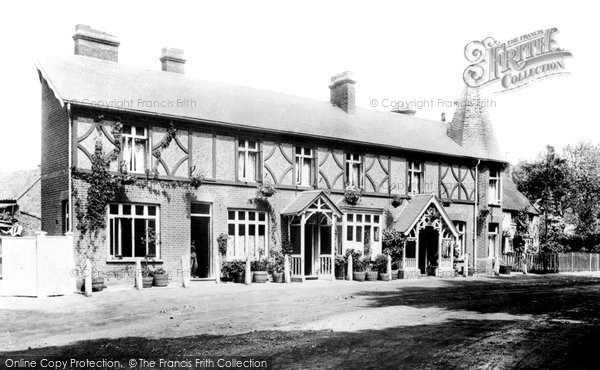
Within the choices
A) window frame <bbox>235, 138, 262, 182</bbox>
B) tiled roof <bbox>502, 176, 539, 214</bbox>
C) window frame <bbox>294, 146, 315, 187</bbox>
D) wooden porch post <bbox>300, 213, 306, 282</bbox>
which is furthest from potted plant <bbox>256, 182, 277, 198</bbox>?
tiled roof <bbox>502, 176, 539, 214</bbox>

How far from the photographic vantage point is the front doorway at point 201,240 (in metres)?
21.8

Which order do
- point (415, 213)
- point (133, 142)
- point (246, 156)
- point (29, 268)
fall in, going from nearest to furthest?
point (29, 268) → point (133, 142) → point (246, 156) → point (415, 213)

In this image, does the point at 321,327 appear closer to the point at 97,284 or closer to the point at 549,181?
the point at 97,284

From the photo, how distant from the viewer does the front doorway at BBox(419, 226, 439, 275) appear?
2855 centimetres

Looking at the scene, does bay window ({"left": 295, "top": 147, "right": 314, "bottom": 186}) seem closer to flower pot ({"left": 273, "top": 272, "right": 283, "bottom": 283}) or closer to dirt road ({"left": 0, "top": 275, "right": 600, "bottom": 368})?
flower pot ({"left": 273, "top": 272, "right": 283, "bottom": 283})

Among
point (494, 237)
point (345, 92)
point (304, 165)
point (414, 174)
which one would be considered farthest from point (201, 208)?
point (494, 237)

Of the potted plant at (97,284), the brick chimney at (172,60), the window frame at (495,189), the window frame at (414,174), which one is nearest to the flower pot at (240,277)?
the potted plant at (97,284)

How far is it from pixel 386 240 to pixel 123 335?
1676 centimetres

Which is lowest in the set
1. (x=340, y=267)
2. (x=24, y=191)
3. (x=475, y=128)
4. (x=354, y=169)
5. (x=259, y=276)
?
(x=340, y=267)

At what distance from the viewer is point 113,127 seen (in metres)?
19.6

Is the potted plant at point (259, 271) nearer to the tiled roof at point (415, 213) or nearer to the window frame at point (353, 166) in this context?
the window frame at point (353, 166)

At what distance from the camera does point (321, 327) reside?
36.4 ft

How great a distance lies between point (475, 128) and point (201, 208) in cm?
1715

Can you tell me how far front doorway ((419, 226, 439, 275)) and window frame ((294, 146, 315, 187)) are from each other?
725 cm
